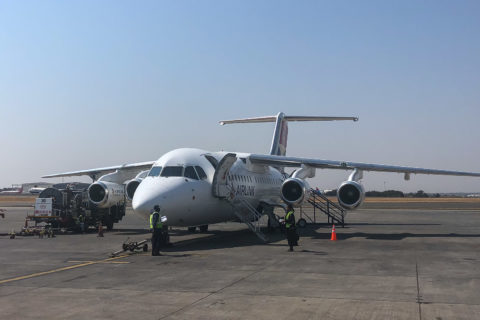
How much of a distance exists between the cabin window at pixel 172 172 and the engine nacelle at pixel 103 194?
6.93 metres

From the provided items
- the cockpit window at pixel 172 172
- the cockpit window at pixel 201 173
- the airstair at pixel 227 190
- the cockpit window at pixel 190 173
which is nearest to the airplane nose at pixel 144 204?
the cockpit window at pixel 172 172

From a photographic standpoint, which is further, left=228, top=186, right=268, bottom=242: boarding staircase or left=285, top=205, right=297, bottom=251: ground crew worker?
left=228, top=186, right=268, bottom=242: boarding staircase

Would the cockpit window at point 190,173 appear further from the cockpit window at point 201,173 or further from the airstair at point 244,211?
the airstair at point 244,211

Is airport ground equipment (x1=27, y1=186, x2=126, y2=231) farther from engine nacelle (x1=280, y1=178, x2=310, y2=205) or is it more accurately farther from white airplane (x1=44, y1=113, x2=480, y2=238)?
engine nacelle (x1=280, y1=178, x2=310, y2=205)

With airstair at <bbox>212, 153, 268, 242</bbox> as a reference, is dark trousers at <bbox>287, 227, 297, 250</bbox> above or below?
below

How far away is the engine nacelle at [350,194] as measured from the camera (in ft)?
68.2

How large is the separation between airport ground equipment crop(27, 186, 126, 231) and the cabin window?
26.6 feet

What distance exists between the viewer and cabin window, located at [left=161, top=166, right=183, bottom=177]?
57.8 ft

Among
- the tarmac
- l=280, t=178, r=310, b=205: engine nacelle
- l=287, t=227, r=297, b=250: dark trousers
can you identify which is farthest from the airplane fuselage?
l=287, t=227, r=297, b=250: dark trousers

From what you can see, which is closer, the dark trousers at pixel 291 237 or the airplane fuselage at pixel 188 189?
the dark trousers at pixel 291 237

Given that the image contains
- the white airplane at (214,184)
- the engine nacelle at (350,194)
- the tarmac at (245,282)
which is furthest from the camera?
the engine nacelle at (350,194)

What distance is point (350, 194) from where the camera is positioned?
827 inches

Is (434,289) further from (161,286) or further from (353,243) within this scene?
(353,243)

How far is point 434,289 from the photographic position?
919 cm
